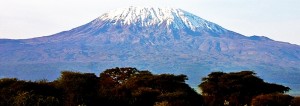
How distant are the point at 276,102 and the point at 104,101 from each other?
51.0 feet

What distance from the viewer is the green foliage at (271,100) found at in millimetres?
55875

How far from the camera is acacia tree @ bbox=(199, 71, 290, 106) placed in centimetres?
6638

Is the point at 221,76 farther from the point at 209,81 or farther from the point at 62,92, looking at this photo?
the point at 62,92

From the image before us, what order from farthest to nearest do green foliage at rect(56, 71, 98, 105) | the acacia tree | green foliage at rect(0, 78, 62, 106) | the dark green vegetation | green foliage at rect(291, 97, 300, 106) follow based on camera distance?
the acacia tree, green foliage at rect(291, 97, 300, 106), green foliage at rect(56, 71, 98, 105), the dark green vegetation, green foliage at rect(0, 78, 62, 106)

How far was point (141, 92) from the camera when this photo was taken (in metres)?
57.4

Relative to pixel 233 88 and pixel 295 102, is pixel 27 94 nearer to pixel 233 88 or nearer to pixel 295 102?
pixel 295 102

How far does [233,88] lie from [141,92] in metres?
14.1

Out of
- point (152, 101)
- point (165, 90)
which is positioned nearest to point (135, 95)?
point (152, 101)

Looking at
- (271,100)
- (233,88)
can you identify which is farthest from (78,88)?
(233,88)

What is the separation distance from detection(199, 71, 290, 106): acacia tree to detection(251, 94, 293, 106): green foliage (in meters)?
7.48

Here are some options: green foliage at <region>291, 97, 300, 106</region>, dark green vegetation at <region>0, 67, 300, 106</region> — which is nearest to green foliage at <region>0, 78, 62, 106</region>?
dark green vegetation at <region>0, 67, 300, 106</region>

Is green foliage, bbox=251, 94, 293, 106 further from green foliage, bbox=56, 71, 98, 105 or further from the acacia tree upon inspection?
green foliage, bbox=56, 71, 98, 105

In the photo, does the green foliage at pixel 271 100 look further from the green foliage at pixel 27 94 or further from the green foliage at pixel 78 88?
the green foliage at pixel 27 94

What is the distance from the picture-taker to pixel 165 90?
68.2 m
